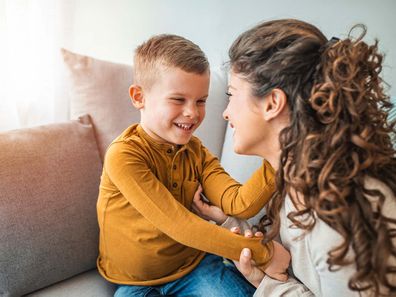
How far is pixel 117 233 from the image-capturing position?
1.11 m

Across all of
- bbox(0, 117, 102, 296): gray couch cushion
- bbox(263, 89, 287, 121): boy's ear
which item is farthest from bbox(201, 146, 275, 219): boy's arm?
bbox(0, 117, 102, 296): gray couch cushion

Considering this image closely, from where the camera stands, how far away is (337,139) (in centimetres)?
79

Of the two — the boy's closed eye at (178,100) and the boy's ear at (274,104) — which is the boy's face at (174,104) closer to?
the boy's closed eye at (178,100)

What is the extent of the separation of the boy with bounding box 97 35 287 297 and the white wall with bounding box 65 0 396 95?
2.08 feet

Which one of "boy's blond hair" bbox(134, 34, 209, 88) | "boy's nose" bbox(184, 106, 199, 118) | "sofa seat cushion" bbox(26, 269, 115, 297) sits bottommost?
"sofa seat cushion" bbox(26, 269, 115, 297)

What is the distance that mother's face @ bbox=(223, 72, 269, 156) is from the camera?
94 cm

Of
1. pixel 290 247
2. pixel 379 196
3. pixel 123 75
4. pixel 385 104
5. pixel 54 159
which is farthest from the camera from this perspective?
pixel 123 75

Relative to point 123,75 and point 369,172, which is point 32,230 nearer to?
point 123,75

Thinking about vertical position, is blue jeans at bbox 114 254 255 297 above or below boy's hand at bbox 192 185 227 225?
below

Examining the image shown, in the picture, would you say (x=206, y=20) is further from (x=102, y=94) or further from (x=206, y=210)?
(x=206, y=210)

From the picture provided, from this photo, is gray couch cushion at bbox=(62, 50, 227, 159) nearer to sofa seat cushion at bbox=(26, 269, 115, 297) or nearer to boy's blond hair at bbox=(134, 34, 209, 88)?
boy's blond hair at bbox=(134, 34, 209, 88)

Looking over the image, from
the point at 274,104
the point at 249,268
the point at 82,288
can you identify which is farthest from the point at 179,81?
the point at 82,288

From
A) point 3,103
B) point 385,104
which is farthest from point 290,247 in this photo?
point 3,103

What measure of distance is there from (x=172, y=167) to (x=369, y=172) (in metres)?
0.53
